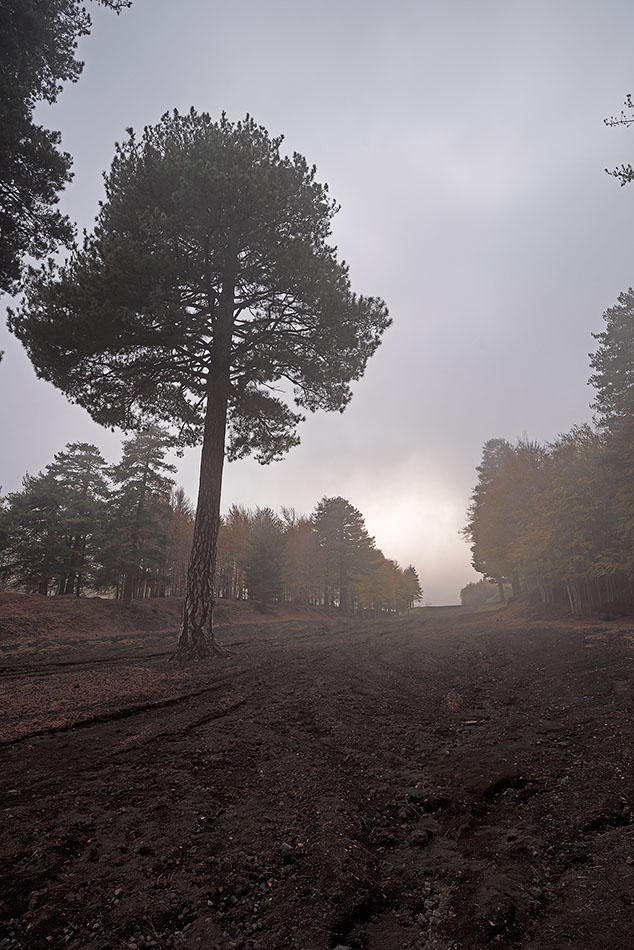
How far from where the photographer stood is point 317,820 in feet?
8.57

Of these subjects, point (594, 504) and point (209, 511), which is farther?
point (594, 504)

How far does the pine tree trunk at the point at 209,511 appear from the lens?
10.2 metres

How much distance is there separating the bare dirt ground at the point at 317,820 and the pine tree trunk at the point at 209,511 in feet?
14.2

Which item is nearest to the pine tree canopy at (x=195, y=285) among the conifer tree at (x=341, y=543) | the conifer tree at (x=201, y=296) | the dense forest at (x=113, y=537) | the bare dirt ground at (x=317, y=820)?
the conifer tree at (x=201, y=296)

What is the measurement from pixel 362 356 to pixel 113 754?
12691 mm

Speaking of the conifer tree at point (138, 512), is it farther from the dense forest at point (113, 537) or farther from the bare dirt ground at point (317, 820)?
the bare dirt ground at point (317, 820)

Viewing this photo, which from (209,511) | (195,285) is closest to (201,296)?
(195,285)

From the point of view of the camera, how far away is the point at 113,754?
359 centimetres

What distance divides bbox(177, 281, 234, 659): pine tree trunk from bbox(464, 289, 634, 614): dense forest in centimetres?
1773

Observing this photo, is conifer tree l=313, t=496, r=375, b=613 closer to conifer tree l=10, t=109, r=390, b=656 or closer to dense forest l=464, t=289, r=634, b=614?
dense forest l=464, t=289, r=634, b=614

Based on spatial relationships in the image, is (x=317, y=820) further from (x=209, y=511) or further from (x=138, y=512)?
(x=138, y=512)

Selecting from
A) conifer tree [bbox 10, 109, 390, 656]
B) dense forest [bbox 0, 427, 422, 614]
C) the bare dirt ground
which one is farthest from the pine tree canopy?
dense forest [bbox 0, 427, 422, 614]

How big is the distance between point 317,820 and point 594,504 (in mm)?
23341

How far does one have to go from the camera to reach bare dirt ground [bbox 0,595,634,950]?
1702 mm
